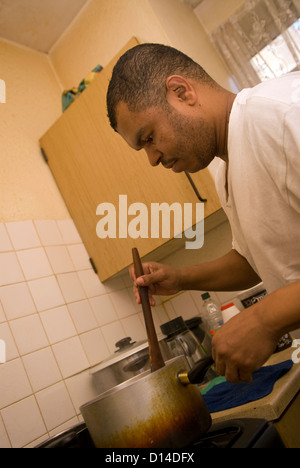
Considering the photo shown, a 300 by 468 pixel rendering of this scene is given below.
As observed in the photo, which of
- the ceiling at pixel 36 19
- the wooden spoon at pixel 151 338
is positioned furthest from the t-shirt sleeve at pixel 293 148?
the ceiling at pixel 36 19

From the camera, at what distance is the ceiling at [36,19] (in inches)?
71.7

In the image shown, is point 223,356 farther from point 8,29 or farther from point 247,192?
point 8,29

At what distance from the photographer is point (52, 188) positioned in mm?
1765

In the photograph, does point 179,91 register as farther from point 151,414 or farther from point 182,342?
point 182,342

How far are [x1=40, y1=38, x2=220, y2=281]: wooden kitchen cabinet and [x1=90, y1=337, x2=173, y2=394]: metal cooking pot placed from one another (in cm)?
36

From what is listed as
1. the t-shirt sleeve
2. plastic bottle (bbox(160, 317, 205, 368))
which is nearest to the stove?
the t-shirt sleeve

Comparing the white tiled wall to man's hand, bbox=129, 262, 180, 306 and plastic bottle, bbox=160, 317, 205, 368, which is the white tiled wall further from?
man's hand, bbox=129, 262, 180, 306

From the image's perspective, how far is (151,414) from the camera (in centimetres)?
68

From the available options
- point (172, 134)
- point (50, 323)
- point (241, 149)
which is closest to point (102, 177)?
point (50, 323)

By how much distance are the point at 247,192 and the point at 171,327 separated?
2.64ft

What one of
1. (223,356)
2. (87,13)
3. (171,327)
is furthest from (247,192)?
(87,13)

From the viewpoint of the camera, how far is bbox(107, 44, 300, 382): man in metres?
0.62
